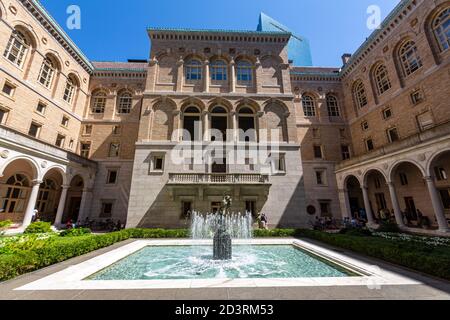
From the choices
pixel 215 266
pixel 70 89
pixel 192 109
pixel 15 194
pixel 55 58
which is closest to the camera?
pixel 215 266

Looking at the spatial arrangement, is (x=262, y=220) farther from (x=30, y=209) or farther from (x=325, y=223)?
(x=30, y=209)

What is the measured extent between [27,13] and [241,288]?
31.7 m

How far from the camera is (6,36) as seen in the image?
58.8ft

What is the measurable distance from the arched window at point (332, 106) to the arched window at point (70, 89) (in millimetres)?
37229

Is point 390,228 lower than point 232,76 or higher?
lower

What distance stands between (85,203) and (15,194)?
606cm

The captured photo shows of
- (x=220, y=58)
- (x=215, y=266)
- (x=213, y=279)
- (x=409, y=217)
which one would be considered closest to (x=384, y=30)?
(x=220, y=58)

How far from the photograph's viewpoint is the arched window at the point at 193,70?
2306 cm

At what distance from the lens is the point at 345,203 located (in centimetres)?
2353

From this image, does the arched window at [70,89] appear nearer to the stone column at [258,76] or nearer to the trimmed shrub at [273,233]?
the stone column at [258,76]

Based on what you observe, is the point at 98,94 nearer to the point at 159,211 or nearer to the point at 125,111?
the point at 125,111

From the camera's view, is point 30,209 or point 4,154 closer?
point 4,154

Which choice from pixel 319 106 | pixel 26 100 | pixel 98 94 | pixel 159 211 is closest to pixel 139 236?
pixel 159 211

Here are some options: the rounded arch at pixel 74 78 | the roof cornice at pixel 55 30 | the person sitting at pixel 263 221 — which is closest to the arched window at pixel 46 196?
the rounded arch at pixel 74 78
